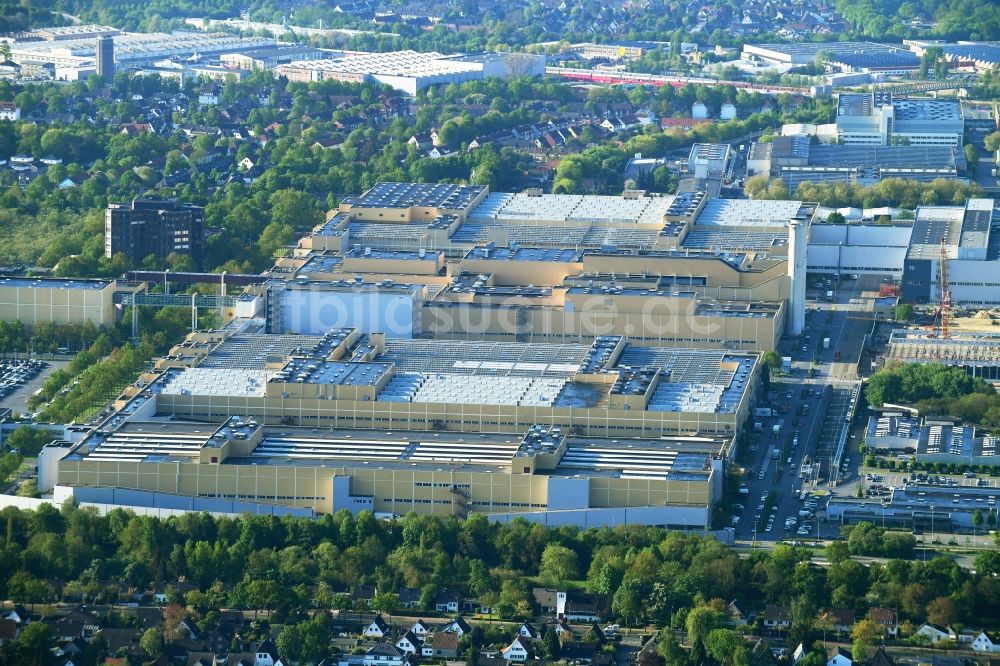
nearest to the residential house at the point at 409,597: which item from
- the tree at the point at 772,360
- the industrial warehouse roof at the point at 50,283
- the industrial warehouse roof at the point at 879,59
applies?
the tree at the point at 772,360

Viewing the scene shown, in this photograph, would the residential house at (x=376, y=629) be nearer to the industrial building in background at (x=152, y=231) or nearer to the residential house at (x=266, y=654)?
the residential house at (x=266, y=654)

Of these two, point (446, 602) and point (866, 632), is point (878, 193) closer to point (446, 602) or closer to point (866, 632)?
point (446, 602)

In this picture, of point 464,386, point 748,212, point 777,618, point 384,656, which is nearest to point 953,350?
point 464,386

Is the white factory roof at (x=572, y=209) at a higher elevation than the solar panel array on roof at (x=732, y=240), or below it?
below

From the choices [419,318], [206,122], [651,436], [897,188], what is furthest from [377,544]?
[206,122]

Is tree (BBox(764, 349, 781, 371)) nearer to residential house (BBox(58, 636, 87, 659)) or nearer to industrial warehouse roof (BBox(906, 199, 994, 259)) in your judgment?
industrial warehouse roof (BBox(906, 199, 994, 259))

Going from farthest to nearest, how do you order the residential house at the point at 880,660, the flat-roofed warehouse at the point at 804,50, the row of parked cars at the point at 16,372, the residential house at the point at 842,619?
the flat-roofed warehouse at the point at 804,50 < the row of parked cars at the point at 16,372 < the residential house at the point at 842,619 < the residential house at the point at 880,660
